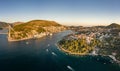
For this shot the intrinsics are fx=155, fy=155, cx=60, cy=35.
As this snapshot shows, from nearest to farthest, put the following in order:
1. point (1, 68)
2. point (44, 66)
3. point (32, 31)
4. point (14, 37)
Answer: point (1, 68), point (44, 66), point (14, 37), point (32, 31)

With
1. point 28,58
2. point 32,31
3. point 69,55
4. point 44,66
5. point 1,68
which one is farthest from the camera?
point 32,31

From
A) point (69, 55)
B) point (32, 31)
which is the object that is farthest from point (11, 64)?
point (32, 31)

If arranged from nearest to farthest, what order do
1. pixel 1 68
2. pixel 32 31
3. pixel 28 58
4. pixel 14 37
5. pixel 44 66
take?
pixel 1 68 < pixel 44 66 < pixel 28 58 < pixel 14 37 < pixel 32 31

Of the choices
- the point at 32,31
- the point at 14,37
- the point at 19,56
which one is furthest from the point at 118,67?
the point at 32,31

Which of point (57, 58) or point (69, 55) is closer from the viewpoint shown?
point (57, 58)

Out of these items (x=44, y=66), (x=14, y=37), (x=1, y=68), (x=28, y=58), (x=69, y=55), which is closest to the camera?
(x=1, y=68)

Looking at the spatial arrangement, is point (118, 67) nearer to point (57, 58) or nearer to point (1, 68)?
point (57, 58)

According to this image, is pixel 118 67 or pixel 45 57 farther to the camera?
pixel 45 57

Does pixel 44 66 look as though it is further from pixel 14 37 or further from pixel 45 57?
pixel 14 37
